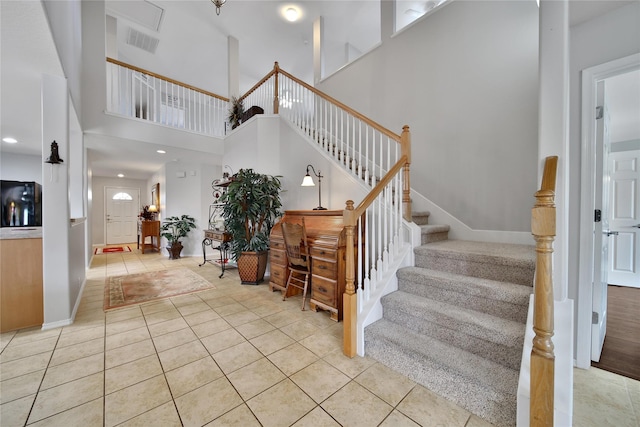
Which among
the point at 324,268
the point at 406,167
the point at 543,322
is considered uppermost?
the point at 406,167

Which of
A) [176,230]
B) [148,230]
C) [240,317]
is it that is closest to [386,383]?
[240,317]

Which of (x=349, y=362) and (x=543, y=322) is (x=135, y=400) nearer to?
(x=349, y=362)

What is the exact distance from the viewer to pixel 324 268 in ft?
8.47

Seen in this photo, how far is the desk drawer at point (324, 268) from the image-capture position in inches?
97.7

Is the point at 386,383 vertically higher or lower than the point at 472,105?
lower

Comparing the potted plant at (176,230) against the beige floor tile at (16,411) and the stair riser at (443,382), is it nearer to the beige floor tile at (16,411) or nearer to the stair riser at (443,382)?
the beige floor tile at (16,411)

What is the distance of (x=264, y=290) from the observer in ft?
11.6

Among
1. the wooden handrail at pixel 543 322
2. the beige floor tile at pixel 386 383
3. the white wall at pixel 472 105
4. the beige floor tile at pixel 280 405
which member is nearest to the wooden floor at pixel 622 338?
the white wall at pixel 472 105

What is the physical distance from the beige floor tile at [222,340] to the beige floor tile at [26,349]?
1241 millimetres

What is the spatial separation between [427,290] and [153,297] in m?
3.31

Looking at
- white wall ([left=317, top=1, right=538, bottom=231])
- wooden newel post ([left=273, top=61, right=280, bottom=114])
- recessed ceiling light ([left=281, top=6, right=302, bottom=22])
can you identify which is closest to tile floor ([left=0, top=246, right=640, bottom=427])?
white wall ([left=317, top=1, right=538, bottom=231])

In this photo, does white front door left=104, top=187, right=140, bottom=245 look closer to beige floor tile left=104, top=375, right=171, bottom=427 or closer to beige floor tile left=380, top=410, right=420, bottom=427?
beige floor tile left=104, top=375, right=171, bottom=427

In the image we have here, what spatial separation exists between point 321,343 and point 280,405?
0.70 m

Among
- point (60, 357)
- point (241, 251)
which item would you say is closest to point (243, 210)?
point (241, 251)
